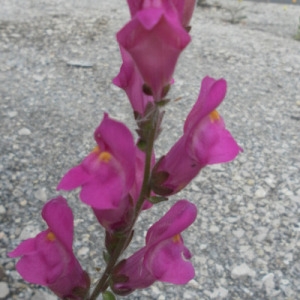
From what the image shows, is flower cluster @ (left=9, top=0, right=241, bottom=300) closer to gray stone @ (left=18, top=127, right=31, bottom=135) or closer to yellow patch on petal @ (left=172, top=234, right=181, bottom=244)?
yellow patch on petal @ (left=172, top=234, right=181, bottom=244)

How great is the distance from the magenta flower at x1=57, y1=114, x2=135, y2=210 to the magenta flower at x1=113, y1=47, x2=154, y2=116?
68 mm

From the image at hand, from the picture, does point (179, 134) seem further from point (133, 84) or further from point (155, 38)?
point (155, 38)

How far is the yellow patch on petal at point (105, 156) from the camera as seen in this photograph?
0.76 metres

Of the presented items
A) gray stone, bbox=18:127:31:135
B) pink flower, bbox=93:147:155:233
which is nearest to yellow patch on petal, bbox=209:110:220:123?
pink flower, bbox=93:147:155:233

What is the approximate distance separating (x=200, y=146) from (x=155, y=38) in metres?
0.19

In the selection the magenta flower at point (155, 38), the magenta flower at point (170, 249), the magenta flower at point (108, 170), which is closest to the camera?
the magenta flower at point (155, 38)

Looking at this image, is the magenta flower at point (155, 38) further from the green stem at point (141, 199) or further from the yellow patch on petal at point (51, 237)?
the yellow patch on petal at point (51, 237)

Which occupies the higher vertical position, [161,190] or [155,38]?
[155,38]

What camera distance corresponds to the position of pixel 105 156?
76 cm

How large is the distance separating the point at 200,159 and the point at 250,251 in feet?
3.07

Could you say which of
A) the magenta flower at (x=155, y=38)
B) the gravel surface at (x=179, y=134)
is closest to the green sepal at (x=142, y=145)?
the magenta flower at (x=155, y=38)

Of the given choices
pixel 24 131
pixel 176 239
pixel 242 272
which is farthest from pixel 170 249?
pixel 24 131

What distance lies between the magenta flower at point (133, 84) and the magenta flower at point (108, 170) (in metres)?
0.07

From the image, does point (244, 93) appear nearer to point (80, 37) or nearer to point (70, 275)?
point (80, 37)
